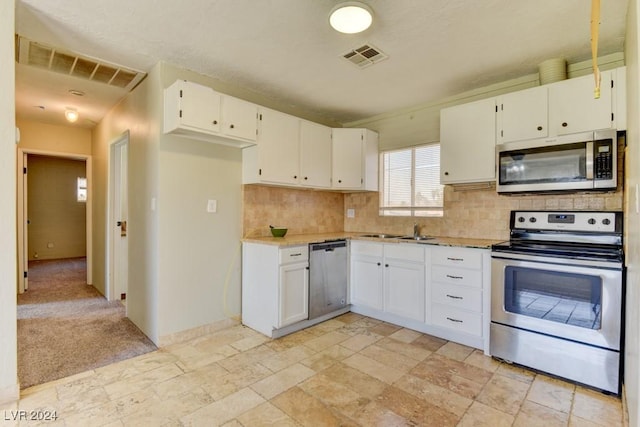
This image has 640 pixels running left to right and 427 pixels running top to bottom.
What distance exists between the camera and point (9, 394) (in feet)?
6.29

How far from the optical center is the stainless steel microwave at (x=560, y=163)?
2320 mm

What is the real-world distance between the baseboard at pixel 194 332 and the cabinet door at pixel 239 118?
184 centimetres

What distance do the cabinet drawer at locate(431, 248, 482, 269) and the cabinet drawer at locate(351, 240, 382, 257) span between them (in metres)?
0.60

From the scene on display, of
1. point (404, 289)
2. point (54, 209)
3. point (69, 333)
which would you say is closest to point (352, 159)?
point (404, 289)

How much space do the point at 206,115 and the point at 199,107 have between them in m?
0.08

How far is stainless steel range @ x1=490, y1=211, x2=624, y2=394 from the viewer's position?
206 cm

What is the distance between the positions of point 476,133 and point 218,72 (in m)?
2.49

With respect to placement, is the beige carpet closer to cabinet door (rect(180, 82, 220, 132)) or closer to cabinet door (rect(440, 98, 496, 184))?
cabinet door (rect(180, 82, 220, 132))

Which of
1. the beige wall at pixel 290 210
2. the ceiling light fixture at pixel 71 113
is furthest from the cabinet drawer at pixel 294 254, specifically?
the ceiling light fixture at pixel 71 113

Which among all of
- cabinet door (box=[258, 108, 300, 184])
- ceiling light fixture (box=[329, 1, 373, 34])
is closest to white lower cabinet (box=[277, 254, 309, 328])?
cabinet door (box=[258, 108, 300, 184])

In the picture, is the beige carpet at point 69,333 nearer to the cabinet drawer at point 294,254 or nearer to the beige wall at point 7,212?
the beige wall at point 7,212

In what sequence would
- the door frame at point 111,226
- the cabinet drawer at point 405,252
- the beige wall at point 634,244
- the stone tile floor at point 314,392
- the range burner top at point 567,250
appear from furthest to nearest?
the door frame at point 111,226
the cabinet drawer at point 405,252
the range burner top at point 567,250
the stone tile floor at point 314,392
the beige wall at point 634,244

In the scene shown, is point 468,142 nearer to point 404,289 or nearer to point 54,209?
point 404,289

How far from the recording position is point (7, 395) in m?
1.91
